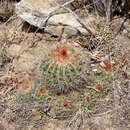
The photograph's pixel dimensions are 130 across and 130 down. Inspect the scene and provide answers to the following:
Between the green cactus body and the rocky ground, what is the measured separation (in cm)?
23

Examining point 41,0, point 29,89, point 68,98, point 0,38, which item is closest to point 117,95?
point 68,98

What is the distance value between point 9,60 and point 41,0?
1.19 meters

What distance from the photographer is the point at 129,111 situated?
2977mm

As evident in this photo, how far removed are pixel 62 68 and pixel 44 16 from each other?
4.82ft

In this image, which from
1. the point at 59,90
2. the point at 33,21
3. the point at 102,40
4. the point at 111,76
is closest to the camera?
the point at 59,90

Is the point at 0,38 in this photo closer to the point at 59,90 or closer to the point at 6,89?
the point at 6,89

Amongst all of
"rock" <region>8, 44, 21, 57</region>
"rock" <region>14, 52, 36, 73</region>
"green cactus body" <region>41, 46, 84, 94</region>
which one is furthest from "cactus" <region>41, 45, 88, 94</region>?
"rock" <region>8, 44, 21, 57</region>

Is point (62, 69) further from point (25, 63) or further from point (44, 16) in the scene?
point (44, 16)

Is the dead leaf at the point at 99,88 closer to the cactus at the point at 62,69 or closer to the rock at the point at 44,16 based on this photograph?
the cactus at the point at 62,69

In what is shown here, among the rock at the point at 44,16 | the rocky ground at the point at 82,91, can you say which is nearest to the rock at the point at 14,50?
the rocky ground at the point at 82,91

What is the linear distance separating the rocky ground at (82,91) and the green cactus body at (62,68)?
9.0 inches

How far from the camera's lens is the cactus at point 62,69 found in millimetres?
2451

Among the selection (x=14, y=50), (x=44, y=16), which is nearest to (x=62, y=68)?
(x=44, y=16)

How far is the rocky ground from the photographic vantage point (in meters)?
2.99
